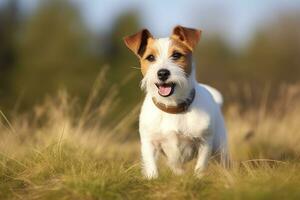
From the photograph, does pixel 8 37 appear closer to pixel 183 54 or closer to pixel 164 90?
pixel 183 54

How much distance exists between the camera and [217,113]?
6.20 metres

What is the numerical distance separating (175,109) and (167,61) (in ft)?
1.51

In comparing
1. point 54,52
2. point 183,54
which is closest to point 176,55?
point 183,54

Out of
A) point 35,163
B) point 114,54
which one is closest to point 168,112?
point 35,163

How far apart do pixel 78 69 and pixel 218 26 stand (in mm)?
11315

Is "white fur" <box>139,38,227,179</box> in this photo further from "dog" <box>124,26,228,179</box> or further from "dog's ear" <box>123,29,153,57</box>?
"dog's ear" <box>123,29,153,57</box>

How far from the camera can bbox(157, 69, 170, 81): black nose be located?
5352mm

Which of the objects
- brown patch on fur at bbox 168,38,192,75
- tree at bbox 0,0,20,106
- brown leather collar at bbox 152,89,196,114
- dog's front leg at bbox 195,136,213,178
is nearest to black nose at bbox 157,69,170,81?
brown patch on fur at bbox 168,38,192,75

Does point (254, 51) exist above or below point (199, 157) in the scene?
below

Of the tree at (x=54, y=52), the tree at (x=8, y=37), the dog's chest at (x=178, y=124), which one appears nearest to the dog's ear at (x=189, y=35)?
the dog's chest at (x=178, y=124)

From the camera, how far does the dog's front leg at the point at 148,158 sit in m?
5.41

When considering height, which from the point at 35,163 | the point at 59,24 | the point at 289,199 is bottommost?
the point at 59,24

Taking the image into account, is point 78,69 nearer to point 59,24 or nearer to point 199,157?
point 59,24

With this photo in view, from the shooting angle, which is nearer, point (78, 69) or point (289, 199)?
point (289, 199)
